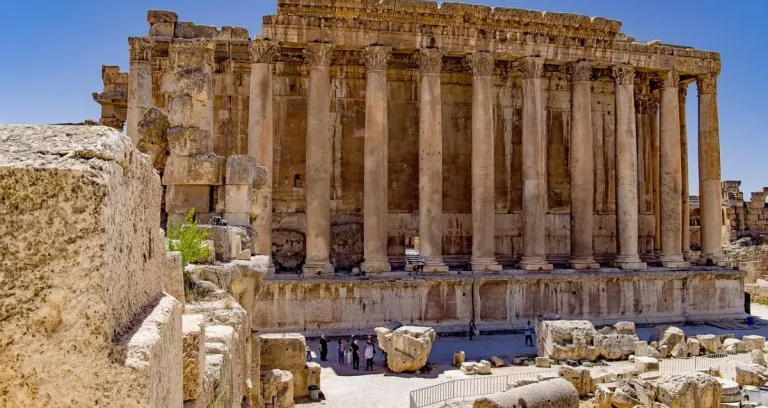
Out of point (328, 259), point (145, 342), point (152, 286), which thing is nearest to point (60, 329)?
point (145, 342)

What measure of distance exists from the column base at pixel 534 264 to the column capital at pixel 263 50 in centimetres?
1161

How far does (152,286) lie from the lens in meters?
2.79

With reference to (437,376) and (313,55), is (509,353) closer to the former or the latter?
(437,376)

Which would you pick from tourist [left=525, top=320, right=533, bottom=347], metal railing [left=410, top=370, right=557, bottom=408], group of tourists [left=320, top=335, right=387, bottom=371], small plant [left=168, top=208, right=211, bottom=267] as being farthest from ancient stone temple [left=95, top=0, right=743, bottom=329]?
small plant [left=168, top=208, right=211, bottom=267]

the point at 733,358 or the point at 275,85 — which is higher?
the point at 275,85

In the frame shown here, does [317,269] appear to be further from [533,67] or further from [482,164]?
[533,67]

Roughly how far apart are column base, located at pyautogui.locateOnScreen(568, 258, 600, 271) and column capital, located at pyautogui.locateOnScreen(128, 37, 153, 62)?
1716cm

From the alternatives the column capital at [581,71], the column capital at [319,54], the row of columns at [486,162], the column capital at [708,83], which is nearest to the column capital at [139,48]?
the row of columns at [486,162]

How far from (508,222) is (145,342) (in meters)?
25.3

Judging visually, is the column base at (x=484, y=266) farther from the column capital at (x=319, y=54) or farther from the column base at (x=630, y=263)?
the column capital at (x=319, y=54)

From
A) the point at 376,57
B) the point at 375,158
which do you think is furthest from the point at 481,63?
the point at 375,158

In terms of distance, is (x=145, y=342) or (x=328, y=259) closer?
(x=145, y=342)

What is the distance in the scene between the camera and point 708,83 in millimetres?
27281

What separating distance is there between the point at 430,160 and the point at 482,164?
6.60ft
